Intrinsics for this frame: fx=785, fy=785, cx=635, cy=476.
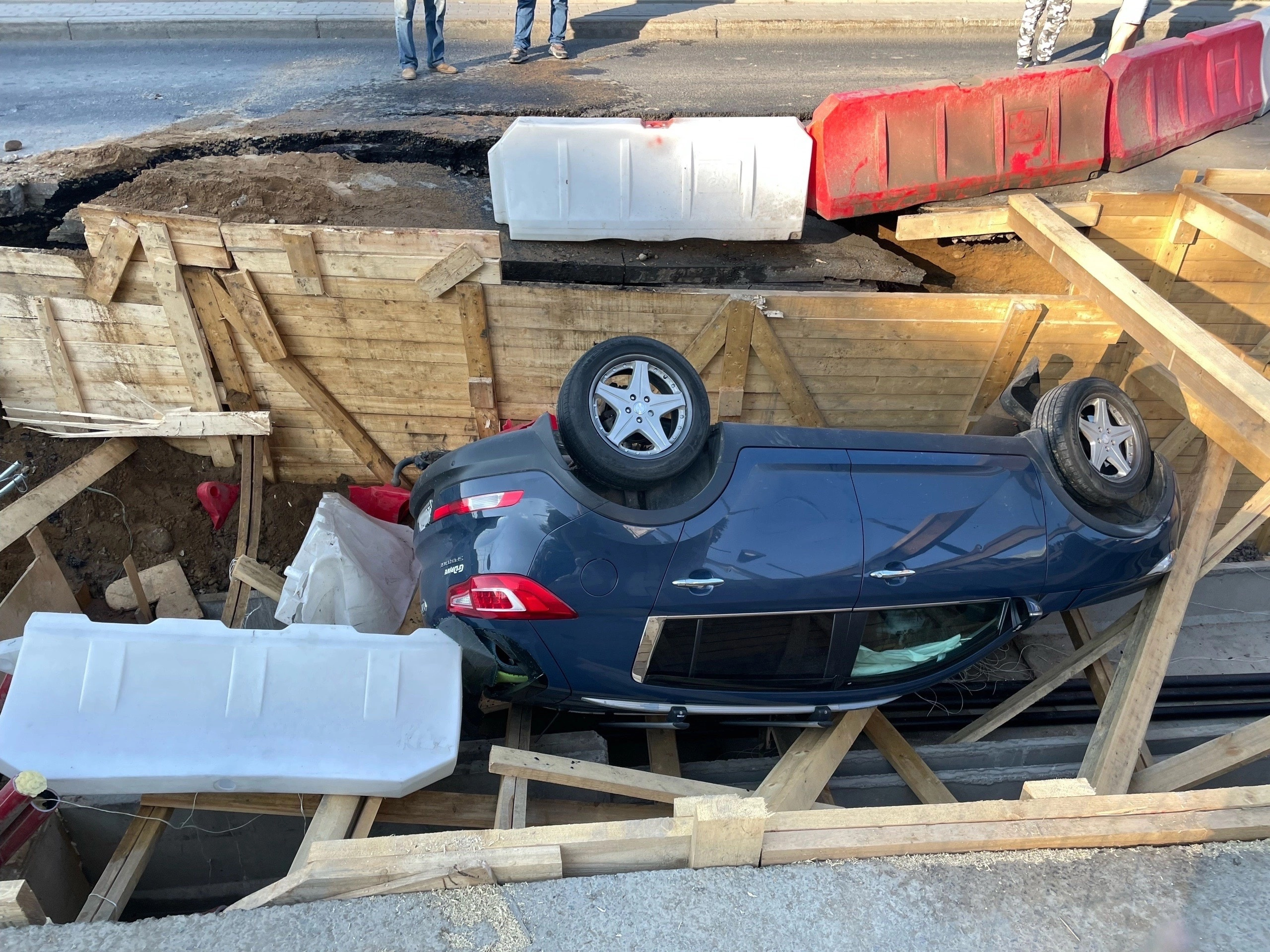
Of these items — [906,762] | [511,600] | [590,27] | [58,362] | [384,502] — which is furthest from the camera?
[590,27]

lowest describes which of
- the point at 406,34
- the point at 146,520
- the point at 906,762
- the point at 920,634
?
the point at 906,762

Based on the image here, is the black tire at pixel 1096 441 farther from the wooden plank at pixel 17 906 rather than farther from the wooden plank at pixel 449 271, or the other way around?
the wooden plank at pixel 17 906

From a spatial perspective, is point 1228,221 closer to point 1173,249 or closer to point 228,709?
point 1173,249

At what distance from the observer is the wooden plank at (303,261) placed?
571 centimetres

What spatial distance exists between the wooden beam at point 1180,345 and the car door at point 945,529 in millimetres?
968

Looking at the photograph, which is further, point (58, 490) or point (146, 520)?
point (146, 520)

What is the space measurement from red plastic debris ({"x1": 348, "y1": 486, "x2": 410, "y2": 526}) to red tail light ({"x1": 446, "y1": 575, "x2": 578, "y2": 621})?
108 inches

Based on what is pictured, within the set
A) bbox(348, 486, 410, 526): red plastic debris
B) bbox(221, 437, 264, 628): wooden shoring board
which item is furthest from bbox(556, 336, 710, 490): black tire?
bbox(221, 437, 264, 628): wooden shoring board

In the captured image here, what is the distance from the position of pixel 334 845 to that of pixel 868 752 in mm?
3434

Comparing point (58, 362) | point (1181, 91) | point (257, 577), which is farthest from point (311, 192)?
point (1181, 91)

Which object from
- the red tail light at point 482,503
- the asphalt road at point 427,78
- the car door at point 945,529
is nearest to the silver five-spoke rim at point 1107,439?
the car door at point 945,529

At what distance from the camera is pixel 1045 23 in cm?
1016

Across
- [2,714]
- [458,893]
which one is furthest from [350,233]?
[458,893]

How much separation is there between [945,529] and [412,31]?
9.67m
